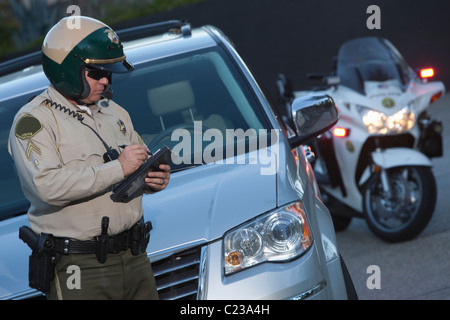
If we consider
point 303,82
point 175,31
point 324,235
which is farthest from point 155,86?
point 303,82

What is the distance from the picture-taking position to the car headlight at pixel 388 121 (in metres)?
6.01

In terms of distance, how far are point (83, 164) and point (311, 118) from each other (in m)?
1.52

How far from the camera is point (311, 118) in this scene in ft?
13.2

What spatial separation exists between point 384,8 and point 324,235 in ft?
29.0

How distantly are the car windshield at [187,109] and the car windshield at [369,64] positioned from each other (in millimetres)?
2164

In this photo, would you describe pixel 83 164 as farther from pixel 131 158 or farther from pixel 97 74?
pixel 97 74

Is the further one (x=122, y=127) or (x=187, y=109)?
(x=187, y=109)

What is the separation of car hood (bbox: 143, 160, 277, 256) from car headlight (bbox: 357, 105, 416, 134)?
256cm

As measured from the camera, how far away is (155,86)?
4.42 m

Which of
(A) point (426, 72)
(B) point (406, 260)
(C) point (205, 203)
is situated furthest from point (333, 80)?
(C) point (205, 203)

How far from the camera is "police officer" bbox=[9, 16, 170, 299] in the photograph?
2.79m

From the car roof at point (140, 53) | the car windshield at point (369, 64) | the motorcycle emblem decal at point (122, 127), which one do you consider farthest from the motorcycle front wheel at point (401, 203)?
the motorcycle emblem decal at point (122, 127)
